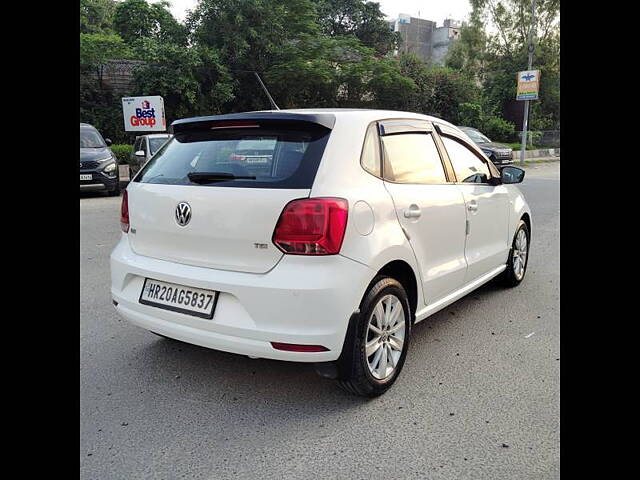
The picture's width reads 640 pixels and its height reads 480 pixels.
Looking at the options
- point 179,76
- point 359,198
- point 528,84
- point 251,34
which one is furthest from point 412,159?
point 528,84

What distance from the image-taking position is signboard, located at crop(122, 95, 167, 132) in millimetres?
19750

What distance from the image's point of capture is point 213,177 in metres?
3.10

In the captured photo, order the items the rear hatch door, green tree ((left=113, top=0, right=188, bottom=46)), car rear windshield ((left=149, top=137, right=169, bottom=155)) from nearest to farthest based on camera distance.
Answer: the rear hatch door → car rear windshield ((left=149, top=137, right=169, bottom=155)) → green tree ((left=113, top=0, right=188, bottom=46))

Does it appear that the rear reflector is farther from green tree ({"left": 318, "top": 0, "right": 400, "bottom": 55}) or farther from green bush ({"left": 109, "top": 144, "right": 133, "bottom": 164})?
green tree ({"left": 318, "top": 0, "right": 400, "bottom": 55})

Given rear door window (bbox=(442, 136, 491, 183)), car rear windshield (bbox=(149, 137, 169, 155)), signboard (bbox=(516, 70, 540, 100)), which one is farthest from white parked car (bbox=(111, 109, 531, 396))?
signboard (bbox=(516, 70, 540, 100))

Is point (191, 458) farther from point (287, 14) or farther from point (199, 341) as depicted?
point (287, 14)

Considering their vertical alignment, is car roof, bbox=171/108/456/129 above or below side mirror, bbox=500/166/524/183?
above

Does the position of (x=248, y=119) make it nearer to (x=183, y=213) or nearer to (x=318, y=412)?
(x=183, y=213)

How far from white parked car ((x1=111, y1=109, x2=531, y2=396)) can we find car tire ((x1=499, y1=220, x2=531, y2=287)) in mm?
1739

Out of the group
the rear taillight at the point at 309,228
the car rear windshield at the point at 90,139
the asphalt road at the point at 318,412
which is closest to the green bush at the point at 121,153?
the car rear windshield at the point at 90,139

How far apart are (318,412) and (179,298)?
1.00 meters

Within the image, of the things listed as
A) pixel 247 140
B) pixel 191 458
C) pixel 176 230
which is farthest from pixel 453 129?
pixel 191 458

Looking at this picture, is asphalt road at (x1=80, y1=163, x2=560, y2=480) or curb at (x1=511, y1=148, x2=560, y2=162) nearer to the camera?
asphalt road at (x1=80, y1=163, x2=560, y2=480)

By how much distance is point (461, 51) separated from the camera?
43.0 meters
